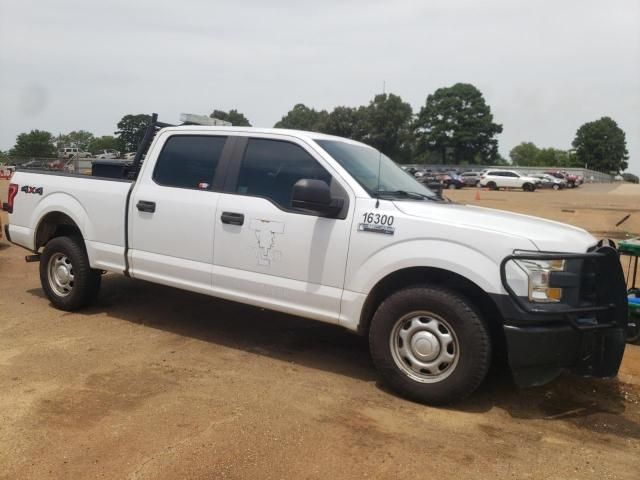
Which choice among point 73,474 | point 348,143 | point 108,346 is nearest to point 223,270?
point 108,346

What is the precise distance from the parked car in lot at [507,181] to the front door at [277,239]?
44.1 meters

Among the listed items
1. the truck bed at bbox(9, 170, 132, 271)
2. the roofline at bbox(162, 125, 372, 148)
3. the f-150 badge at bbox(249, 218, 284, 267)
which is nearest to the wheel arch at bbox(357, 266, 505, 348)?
the f-150 badge at bbox(249, 218, 284, 267)

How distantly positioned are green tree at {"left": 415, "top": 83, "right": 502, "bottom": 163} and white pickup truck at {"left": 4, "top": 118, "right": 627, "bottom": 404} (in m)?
89.1

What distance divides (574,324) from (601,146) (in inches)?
4674

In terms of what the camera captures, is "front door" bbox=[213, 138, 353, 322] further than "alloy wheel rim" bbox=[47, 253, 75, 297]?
No

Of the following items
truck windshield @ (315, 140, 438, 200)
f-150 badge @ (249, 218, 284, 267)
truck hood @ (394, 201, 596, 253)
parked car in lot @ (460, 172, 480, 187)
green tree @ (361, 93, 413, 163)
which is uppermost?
green tree @ (361, 93, 413, 163)

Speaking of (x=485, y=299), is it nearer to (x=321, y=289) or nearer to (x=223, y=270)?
(x=321, y=289)

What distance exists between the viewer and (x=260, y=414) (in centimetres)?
368

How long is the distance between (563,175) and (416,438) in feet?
197

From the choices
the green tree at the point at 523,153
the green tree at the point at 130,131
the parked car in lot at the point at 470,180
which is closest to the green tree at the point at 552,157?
the green tree at the point at 523,153

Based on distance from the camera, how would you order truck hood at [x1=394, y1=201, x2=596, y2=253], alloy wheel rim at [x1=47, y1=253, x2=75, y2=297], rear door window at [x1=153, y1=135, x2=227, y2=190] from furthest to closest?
alloy wheel rim at [x1=47, y1=253, x2=75, y2=297]
rear door window at [x1=153, y1=135, x2=227, y2=190]
truck hood at [x1=394, y1=201, x2=596, y2=253]

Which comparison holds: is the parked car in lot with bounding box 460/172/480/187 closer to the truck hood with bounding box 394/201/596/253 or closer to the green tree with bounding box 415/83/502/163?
the green tree with bounding box 415/83/502/163

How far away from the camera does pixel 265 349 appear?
16.4 ft

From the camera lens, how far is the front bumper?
3564 mm
